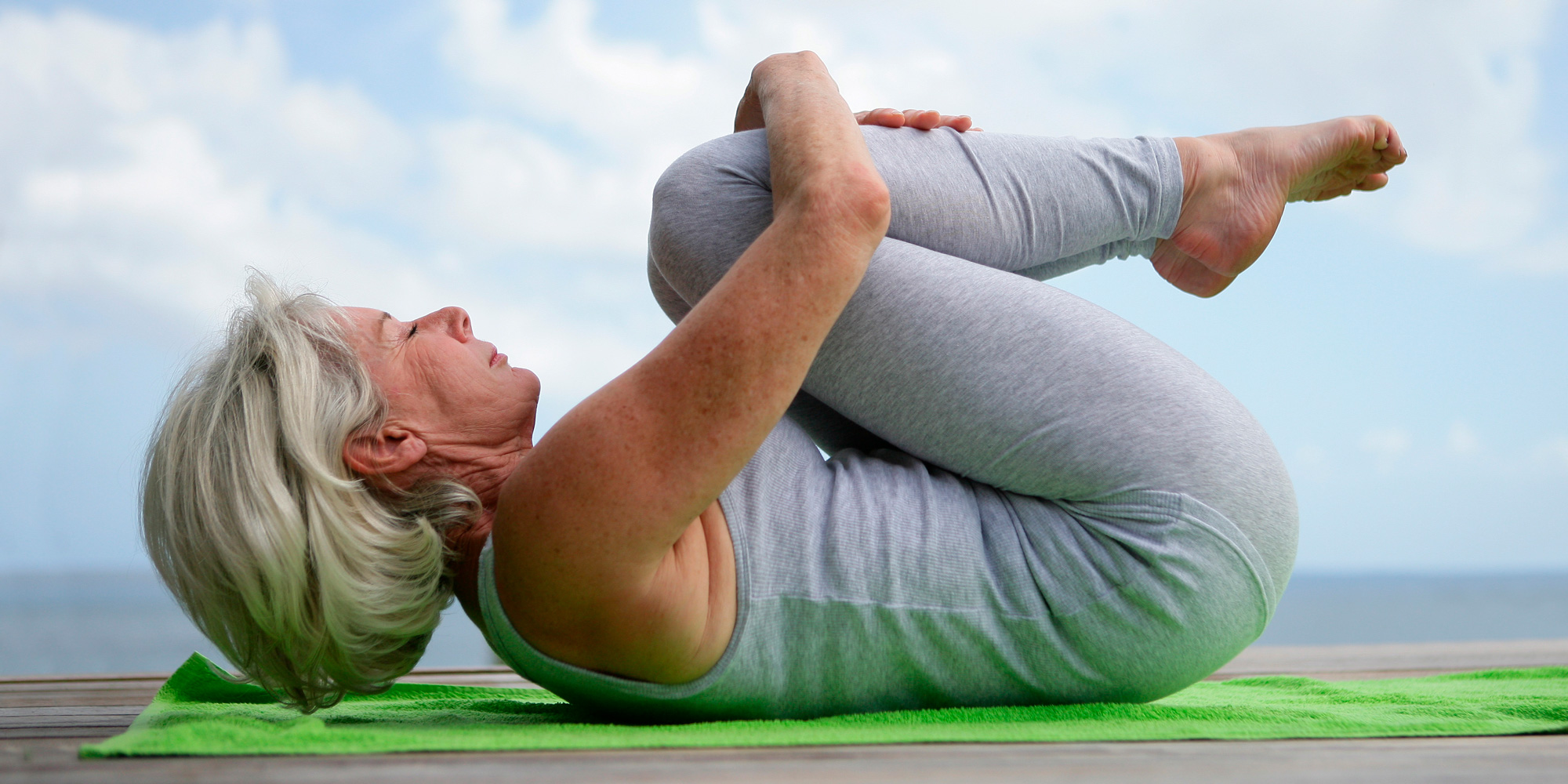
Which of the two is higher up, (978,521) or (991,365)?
(991,365)

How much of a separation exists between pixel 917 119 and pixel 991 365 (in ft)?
1.24

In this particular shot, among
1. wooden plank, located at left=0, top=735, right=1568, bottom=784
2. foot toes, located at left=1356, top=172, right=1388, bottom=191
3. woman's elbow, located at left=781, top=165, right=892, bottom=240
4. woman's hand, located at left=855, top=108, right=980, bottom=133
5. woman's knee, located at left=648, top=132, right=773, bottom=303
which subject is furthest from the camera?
foot toes, located at left=1356, top=172, right=1388, bottom=191

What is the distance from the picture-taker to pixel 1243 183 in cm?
128

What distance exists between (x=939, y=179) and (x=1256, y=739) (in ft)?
2.14

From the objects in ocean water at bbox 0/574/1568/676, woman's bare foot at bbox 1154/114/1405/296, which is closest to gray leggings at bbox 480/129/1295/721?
woman's bare foot at bbox 1154/114/1405/296

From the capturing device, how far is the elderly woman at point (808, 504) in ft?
2.96

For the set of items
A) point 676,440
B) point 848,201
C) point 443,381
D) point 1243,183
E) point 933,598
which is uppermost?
point 1243,183

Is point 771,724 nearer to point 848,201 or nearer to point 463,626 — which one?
point 848,201

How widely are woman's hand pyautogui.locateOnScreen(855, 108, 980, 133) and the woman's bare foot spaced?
29cm

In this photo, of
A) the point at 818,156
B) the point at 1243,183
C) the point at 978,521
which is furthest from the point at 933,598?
the point at 1243,183

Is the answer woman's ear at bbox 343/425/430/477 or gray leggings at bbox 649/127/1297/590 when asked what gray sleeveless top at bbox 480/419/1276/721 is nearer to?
gray leggings at bbox 649/127/1297/590

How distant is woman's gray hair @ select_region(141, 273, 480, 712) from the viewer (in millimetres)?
912

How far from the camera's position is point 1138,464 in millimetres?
921

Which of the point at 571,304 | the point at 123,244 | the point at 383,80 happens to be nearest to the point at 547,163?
the point at 383,80
